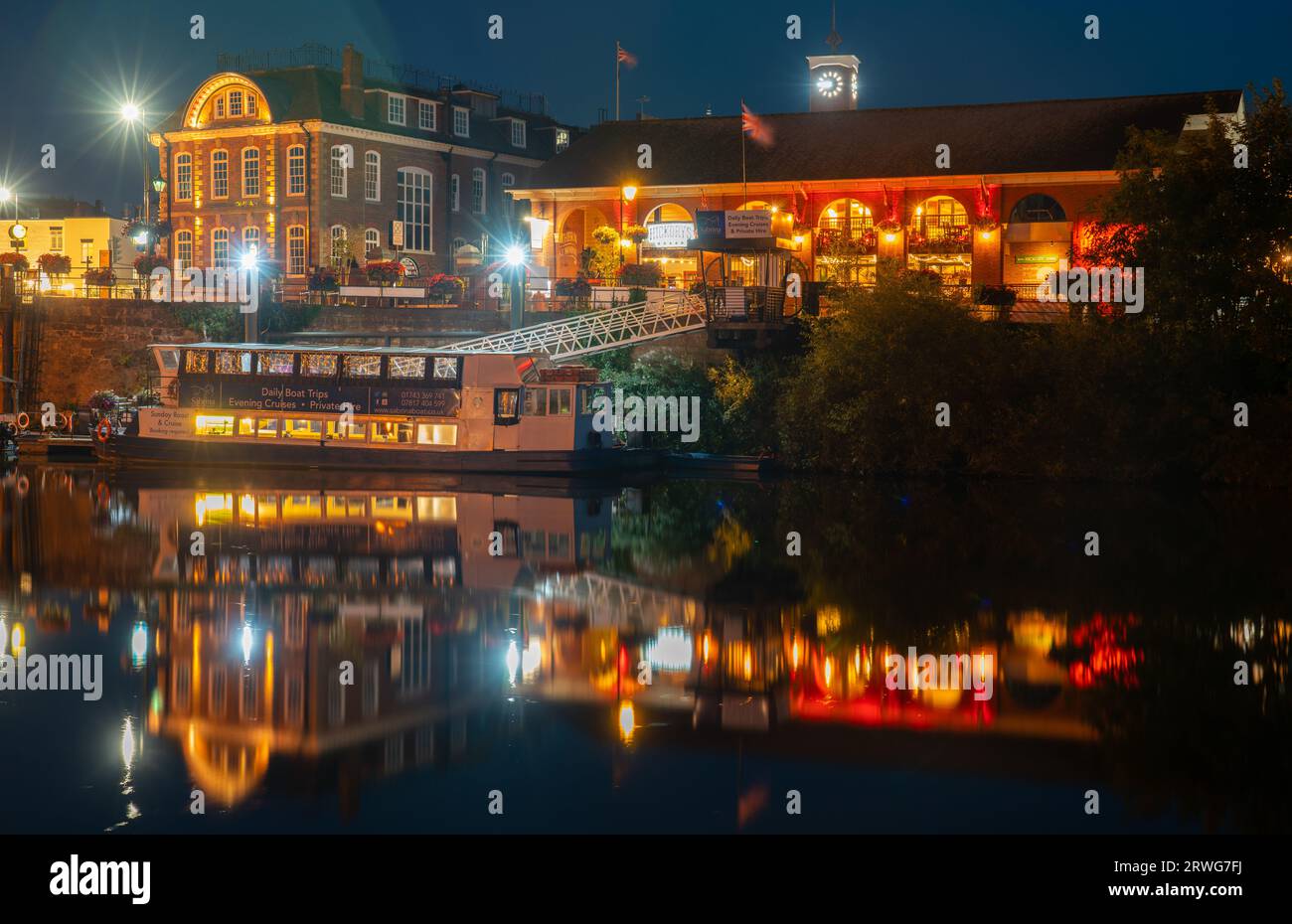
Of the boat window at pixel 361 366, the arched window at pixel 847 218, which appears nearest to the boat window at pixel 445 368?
the boat window at pixel 361 366

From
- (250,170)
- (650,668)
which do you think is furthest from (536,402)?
(250,170)

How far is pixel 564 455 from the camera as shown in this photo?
118ft

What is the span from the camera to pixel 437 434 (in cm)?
3697

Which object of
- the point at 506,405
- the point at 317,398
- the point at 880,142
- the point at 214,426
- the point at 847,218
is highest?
the point at 880,142

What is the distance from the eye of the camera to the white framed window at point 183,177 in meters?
59.8

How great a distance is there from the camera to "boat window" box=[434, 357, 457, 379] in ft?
120

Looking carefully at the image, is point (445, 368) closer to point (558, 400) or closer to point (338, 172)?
point (558, 400)

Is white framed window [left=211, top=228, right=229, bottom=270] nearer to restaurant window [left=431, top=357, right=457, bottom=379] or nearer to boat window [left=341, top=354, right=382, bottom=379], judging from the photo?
boat window [left=341, top=354, right=382, bottom=379]

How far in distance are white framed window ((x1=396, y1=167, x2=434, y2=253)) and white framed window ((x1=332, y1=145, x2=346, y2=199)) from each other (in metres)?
3.16

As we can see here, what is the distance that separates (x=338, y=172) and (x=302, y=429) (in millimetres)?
22435

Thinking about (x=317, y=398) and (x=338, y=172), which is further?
(x=338, y=172)

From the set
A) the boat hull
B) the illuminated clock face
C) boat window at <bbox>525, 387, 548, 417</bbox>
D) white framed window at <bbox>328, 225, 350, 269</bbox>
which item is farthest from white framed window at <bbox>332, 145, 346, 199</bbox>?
boat window at <bbox>525, 387, 548, 417</bbox>
